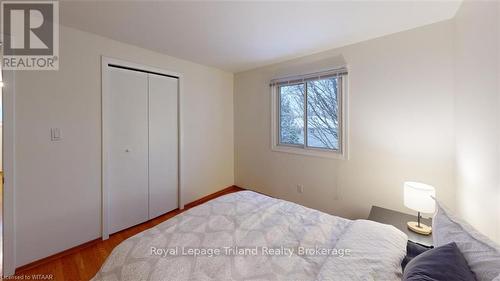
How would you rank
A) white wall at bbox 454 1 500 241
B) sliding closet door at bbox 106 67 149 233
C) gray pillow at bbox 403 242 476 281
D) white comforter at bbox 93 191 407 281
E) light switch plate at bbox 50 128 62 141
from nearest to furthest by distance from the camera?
gray pillow at bbox 403 242 476 281, white comforter at bbox 93 191 407 281, white wall at bbox 454 1 500 241, light switch plate at bbox 50 128 62 141, sliding closet door at bbox 106 67 149 233

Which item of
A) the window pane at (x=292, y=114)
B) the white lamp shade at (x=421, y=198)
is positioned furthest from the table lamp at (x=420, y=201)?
the window pane at (x=292, y=114)

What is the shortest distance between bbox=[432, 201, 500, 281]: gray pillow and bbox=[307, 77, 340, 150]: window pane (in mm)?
1659

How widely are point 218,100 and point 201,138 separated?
2.46 ft

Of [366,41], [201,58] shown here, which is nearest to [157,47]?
[201,58]

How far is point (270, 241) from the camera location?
4.06 ft

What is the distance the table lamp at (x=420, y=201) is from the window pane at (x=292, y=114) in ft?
4.85

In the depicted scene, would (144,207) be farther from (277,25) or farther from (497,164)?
(497,164)

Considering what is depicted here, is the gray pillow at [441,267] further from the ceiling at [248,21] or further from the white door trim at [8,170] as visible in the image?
the white door trim at [8,170]

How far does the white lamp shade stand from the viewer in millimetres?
1594

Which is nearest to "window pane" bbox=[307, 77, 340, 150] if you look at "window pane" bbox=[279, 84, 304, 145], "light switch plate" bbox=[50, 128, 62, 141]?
"window pane" bbox=[279, 84, 304, 145]

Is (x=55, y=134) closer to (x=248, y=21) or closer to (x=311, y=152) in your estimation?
(x=248, y=21)

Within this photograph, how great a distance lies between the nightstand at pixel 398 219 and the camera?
5.28 ft

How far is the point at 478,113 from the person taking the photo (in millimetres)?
1368

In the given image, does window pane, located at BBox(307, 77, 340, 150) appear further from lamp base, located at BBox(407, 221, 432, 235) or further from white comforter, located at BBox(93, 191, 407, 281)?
white comforter, located at BBox(93, 191, 407, 281)
